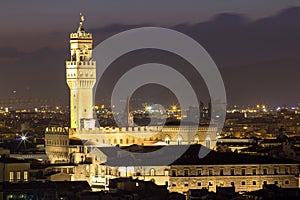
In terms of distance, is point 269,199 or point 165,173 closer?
point 269,199

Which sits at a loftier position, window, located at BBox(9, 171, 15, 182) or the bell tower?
the bell tower

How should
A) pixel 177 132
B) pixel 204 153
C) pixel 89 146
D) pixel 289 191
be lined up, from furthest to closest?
pixel 177 132, pixel 89 146, pixel 204 153, pixel 289 191

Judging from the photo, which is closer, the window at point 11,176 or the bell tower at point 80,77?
the window at point 11,176

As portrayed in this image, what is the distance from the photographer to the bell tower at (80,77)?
267 ft

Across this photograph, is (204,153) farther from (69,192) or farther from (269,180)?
(69,192)

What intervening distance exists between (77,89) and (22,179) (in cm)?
2045

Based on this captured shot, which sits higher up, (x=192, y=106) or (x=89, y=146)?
(x=192, y=106)

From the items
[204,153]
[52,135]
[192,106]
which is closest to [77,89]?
[52,135]

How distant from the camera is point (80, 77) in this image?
8219 cm

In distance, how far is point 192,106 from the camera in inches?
5167

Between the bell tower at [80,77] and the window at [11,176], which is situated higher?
the bell tower at [80,77]

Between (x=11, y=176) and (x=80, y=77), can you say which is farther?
(x=80, y=77)

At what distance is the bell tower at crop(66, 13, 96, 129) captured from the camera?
81.4 meters

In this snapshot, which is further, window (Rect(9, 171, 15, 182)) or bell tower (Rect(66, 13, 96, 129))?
bell tower (Rect(66, 13, 96, 129))
